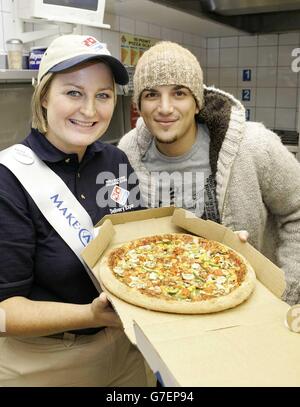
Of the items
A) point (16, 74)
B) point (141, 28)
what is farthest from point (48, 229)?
point (141, 28)

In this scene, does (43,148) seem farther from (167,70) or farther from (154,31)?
(154,31)

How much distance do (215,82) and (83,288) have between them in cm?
334

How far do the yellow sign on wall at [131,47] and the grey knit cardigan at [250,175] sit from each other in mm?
1596

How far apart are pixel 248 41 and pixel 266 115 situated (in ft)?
2.29

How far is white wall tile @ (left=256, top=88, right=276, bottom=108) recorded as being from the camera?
3682 millimetres

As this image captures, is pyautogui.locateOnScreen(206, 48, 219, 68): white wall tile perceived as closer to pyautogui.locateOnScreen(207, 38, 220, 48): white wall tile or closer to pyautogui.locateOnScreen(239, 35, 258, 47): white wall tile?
pyautogui.locateOnScreen(207, 38, 220, 48): white wall tile

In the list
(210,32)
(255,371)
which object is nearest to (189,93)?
(255,371)

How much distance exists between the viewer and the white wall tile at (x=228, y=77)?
12.7ft

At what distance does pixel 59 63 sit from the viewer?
1032 millimetres

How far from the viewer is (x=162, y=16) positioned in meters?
2.75

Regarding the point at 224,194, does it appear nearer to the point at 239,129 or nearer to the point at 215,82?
the point at 239,129

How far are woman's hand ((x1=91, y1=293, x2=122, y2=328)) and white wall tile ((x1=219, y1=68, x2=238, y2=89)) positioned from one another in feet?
11.0

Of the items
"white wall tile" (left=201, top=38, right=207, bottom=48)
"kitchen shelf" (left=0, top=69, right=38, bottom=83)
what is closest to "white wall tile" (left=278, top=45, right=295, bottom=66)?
"white wall tile" (left=201, top=38, right=207, bottom=48)

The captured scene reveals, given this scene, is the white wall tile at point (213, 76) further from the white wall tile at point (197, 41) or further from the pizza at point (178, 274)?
the pizza at point (178, 274)
